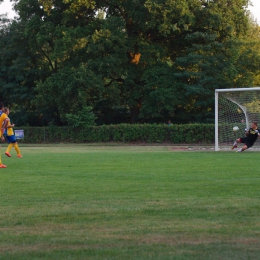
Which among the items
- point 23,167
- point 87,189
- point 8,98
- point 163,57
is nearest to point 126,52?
point 163,57

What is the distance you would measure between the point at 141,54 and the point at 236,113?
20197mm

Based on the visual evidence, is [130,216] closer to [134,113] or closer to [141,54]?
[141,54]

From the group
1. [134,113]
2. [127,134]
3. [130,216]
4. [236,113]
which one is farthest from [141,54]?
[130,216]

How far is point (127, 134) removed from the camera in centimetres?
4772

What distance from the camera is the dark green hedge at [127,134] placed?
4528 cm

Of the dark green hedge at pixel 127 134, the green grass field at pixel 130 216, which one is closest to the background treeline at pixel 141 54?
the dark green hedge at pixel 127 134

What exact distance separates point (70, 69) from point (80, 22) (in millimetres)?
5826

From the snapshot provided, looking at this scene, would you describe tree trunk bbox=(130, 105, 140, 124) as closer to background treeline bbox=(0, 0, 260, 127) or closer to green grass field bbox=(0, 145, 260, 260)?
background treeline bbox=(0, 0, 260, 127)

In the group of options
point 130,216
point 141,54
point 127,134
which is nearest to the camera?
point 130,216

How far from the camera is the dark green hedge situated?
4528cm

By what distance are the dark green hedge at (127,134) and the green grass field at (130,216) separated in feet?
100

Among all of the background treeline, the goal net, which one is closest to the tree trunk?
the background treeline

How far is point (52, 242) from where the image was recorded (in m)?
6.79

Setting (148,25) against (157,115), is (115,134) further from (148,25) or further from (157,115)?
(148,25)
